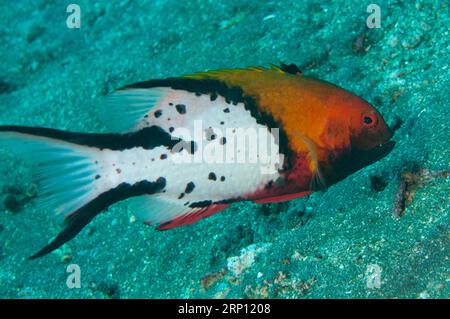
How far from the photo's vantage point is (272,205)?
11.1 ft

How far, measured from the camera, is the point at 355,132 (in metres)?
2.21

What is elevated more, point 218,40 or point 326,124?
point 218,40

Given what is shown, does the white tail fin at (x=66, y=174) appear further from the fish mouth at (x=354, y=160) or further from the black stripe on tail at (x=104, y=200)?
the fish mouth at (x=354, y=160)

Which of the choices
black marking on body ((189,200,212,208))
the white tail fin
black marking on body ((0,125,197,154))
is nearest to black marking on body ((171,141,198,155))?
black marking on body ((0,125,197,154))

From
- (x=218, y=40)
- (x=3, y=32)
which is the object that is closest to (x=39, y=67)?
(x=3, y=32)

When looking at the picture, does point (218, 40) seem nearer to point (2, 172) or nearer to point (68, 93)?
point (68, 93)

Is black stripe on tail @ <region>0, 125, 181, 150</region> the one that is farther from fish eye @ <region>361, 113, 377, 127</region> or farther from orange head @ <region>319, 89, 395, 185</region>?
fish eye @ <region>361, 113, 377, 127</region>

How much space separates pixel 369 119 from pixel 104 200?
1444mm

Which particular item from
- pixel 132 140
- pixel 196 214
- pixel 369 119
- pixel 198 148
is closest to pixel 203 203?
pixel 196 214

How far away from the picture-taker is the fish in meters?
2.10

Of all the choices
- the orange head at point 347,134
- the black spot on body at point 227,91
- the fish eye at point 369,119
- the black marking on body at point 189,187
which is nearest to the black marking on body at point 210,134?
the black spot on body at point 227,91

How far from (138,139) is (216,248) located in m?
1.51

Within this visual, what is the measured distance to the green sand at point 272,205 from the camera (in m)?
2.58

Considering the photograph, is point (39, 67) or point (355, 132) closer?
point (355, 132)
